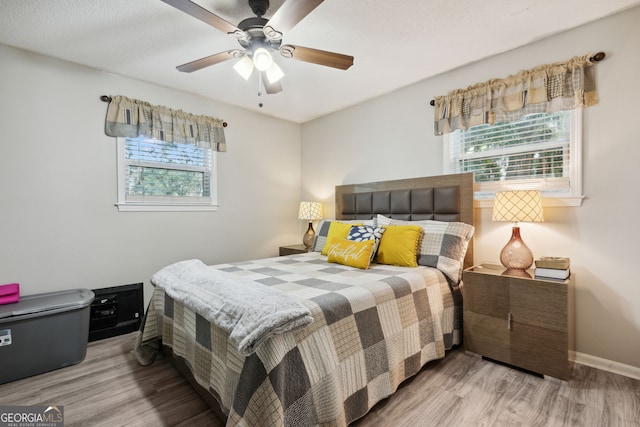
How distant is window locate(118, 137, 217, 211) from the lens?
2949 mm

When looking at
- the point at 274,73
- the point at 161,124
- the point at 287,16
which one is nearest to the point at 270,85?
the point at 274,73

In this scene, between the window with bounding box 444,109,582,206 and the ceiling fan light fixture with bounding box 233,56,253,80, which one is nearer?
the ceiling fan light fixture with bounding box 233,56,253,80

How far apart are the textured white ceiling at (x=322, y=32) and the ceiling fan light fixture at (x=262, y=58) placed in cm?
31

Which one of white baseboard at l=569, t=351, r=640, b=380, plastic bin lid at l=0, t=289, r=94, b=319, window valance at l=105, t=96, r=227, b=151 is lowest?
white baseboard at l=569, t=351, r=640, b=380

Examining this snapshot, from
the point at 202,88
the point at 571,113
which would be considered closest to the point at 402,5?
the point at 571,113

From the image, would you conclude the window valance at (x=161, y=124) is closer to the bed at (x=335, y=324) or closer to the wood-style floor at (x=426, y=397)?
the bed at (x=335, y=324)

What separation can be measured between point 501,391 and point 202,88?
370cm

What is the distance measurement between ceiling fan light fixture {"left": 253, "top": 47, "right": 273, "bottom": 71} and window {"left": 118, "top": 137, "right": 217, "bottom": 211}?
180 cm

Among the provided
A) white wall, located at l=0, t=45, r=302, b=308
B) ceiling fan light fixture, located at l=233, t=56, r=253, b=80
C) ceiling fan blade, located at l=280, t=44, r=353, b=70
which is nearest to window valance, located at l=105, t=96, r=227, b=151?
white wall, located at l=0, t=45, r=302, b=308

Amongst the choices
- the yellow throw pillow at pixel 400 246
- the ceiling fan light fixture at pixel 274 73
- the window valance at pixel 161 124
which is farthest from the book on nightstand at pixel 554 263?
the window valance at pixel 161 124

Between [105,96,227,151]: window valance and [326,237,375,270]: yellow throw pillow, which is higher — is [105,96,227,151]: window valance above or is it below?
above

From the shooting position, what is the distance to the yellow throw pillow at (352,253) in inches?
95.7

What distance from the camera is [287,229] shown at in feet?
14.1

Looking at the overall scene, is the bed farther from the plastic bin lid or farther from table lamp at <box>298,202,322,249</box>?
table lamp at <box>298,202,322,249</box>
